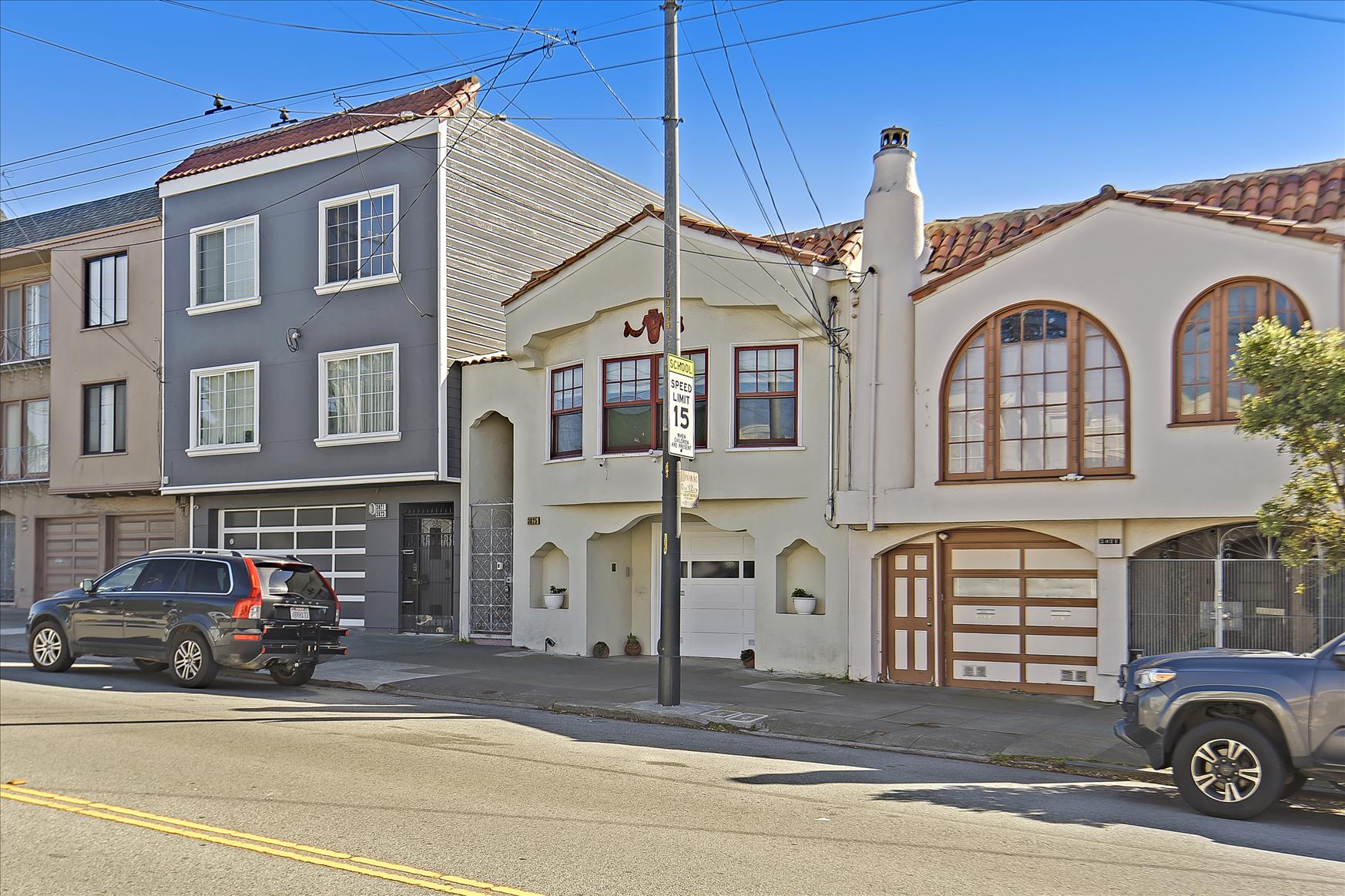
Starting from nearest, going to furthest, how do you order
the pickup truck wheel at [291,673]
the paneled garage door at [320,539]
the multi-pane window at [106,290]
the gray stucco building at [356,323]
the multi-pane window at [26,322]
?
the pickup truck wheel at [291,673] < the gray stucco building at [356,323] < the paneled garage door at [320,539] < the multi-pane window at [106,290] < the multi-pane window at [26,322]

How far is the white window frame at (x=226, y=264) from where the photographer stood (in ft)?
80.9

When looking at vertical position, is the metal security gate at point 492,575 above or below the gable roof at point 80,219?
below

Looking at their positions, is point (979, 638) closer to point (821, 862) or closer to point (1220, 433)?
point (1220, 433)

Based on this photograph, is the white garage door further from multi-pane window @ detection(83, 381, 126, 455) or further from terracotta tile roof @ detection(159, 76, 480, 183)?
multi-pane window @ detection(83, 381, 126, 455)

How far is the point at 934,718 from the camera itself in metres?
13.9

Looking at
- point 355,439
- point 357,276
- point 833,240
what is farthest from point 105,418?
point 833,240

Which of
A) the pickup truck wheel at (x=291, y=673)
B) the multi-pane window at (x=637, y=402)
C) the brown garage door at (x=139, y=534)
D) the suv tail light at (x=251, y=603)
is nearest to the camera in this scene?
the suv tail light at (x=251, y=603)

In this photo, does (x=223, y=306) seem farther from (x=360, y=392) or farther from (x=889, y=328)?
(x=889, y=328)

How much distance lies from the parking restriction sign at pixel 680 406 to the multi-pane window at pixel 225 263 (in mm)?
13649

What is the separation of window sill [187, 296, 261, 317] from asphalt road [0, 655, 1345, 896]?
13.5 metres

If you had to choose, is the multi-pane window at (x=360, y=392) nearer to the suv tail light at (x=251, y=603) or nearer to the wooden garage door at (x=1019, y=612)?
the suv tail light at (x=251, y=603)

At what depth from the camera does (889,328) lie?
56.4ft

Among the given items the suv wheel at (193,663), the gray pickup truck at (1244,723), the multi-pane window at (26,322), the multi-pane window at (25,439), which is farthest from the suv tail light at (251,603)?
the multi-pane window at (26,322)

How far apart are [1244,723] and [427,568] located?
17124mm
